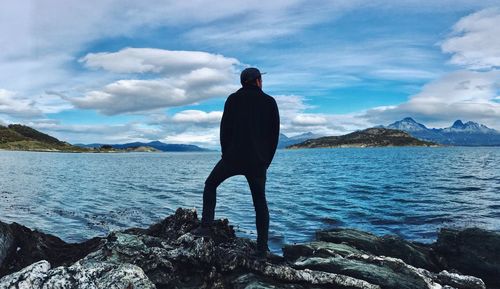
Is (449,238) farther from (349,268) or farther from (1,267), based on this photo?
(1,267)

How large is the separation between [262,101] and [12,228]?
7430 millimetres

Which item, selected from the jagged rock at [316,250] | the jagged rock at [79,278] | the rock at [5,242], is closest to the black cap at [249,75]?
the jagged rock at [79,278]

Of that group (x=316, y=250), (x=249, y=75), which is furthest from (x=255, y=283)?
(x=249, y=75)

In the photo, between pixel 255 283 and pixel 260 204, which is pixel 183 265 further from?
pixel 260 204

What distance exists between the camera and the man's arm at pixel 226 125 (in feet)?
32.4

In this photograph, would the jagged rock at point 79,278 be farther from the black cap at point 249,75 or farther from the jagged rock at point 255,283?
the black cap at point 249,75

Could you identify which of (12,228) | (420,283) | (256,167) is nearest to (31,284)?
(12,228)

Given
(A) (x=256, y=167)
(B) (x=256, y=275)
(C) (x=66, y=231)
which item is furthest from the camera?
(C) (x=66, y=231)

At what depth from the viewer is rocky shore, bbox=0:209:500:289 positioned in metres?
8.17

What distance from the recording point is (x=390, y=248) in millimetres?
13969

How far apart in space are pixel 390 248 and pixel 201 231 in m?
6.95

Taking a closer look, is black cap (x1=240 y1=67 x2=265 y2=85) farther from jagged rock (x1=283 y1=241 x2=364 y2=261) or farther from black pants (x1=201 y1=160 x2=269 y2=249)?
jagged rock (x1=283 y1=241 x2=364 y2=261)

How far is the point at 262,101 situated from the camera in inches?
388

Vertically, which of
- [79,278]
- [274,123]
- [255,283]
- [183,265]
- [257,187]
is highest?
[274,123]
